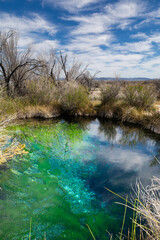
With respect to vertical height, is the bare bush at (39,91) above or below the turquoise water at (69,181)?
above

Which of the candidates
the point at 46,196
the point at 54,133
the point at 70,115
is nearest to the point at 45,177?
the point at 46,196

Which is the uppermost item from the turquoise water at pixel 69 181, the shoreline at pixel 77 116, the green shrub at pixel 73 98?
the green shrub at pixel 73 98

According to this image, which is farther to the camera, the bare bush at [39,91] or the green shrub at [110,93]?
the green shrub at [110,93]

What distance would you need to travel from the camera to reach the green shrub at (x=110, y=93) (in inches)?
472

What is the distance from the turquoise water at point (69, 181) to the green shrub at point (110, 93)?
4479 millimetres

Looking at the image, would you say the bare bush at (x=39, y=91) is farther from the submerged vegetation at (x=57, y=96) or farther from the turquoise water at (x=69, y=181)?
the turquoise water at (x=69, y=181)

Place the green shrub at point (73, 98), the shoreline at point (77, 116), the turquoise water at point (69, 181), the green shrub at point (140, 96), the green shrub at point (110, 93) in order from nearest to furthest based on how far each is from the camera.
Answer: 1. the turquoise water at point (69, 181)
2. the shoreline at point (77, 116)
3. the green shrub at point (140, 96)
4. the green shrub at point (73, 98)
5. the green shrub at point (110, 93)

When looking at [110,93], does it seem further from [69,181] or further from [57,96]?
[69,181]

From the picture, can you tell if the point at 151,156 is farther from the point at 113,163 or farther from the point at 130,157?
the point at 113,163

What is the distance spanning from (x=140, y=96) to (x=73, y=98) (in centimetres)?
453

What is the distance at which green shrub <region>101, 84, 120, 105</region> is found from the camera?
39.3ft

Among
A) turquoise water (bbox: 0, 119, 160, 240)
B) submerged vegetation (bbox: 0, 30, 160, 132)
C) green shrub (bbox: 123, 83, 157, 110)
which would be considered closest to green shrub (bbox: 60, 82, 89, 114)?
submerged vegetation (bbox: 0, 30, 160, 132)

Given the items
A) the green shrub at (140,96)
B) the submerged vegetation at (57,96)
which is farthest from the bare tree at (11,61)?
the green shrub at (140,96)

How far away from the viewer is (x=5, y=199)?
3641 millimetres
